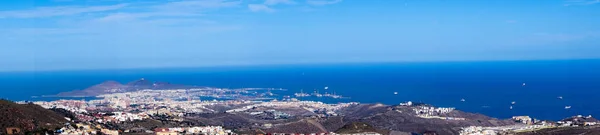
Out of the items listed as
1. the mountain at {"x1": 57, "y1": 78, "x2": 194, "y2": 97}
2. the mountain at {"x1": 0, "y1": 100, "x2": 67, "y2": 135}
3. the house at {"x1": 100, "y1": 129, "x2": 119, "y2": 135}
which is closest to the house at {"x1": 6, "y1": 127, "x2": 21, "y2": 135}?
the mountain at {"x1": 0, "y1": 100, "x2": 67, "y2": 135}

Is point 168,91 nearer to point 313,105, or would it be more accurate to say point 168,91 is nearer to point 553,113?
point 313,105

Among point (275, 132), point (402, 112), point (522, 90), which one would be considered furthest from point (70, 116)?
point (522, 90)

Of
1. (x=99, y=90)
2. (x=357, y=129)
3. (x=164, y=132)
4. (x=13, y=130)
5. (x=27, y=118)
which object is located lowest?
(x=357, y=129)

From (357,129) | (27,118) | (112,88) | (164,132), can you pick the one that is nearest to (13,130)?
(27,118)

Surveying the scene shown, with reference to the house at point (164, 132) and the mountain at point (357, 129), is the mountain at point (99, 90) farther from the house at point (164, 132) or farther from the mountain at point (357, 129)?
the mountain at point (357, 129)

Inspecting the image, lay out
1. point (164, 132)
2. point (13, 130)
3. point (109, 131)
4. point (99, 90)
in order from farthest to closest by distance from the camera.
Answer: point (99, 90)
point (164, 132)
point (109, 131)
point (13, 130)

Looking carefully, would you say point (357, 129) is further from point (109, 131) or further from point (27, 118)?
point (27, 118)

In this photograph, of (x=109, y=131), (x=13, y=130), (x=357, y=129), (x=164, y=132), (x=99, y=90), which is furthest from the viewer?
(x=99, y=90)

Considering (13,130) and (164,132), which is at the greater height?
(13,130)

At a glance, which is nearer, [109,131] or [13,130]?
[13,130]
